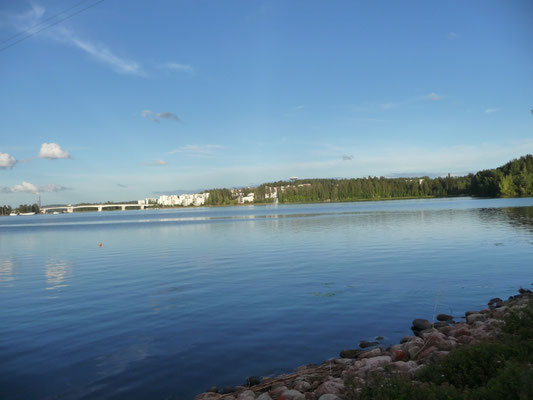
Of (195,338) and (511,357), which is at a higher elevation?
(511,357)

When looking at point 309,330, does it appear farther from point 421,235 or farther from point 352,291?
point 421,235

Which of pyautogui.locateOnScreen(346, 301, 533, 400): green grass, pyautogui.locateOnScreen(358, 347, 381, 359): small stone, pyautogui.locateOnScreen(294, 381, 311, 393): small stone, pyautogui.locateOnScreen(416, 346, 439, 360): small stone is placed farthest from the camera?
pyautogui.locateOnScreen(358, 347, 381, 359): small stone

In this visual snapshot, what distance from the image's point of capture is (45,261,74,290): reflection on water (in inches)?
1047

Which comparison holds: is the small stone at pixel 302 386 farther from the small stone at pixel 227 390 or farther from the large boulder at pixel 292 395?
the small stone at pixel 227 390

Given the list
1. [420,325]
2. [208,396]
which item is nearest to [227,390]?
[208,396]

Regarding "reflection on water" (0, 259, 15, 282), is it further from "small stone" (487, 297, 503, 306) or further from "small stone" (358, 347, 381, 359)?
"small stone" (487, 297, 503, 306)

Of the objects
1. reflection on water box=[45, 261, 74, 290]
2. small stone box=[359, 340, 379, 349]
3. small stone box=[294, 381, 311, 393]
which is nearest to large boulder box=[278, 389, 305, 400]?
small stone box=[294, 381, 311, 393]

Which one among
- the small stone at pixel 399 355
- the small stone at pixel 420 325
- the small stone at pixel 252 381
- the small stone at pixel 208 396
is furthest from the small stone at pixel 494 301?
the small stone at pixel 208 396

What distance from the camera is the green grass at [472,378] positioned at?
6.69 meters

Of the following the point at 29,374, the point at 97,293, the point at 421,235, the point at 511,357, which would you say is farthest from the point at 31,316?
the point at 421,235

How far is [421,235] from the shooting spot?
45.0m

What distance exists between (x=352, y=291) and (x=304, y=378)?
10794mm

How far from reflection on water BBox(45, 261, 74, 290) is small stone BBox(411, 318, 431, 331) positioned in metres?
22.1

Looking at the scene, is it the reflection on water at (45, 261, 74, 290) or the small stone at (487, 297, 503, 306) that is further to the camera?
the reflection on water at (45, 261, 74, 290)
